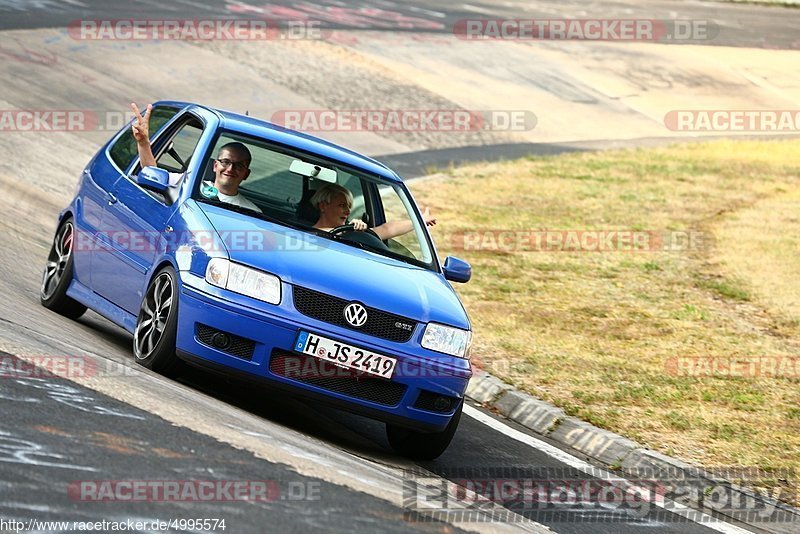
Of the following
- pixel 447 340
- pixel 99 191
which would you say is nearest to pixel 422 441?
pixel 447 340

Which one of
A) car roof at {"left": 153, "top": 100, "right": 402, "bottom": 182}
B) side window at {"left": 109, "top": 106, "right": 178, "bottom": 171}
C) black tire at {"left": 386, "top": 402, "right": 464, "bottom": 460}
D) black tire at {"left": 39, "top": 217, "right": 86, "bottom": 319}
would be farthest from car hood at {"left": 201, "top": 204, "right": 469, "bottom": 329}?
black tire at {"left": 39, "top": 217, "right": 86, "bottom": 319}

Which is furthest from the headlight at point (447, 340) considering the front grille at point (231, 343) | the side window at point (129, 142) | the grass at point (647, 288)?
the side window at point (129, 142)

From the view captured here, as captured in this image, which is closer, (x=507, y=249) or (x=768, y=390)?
(x=768, y=390)

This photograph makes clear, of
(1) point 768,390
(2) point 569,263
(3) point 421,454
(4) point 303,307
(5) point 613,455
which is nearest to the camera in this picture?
(4) point 303,307

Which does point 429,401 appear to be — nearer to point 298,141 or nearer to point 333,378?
point 333,378

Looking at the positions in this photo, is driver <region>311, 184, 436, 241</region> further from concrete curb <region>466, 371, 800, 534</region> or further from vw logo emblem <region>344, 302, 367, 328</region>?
concrete curb <region>466, 371, 800, 534</region>

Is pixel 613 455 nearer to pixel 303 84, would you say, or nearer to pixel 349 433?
pixel 349 433

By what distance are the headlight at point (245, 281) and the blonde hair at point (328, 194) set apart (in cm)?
144

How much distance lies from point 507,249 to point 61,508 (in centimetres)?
1225

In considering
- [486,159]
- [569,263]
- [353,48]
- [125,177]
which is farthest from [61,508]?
[353,48]

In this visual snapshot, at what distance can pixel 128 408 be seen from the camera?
6.81 metres

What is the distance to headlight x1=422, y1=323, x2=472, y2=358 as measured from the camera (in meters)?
8.01

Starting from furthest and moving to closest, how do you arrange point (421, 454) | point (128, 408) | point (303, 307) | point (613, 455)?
point (613, 455)
point (421, 454)
point (303, 307)
point (128, 408)

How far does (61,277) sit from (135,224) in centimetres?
132
